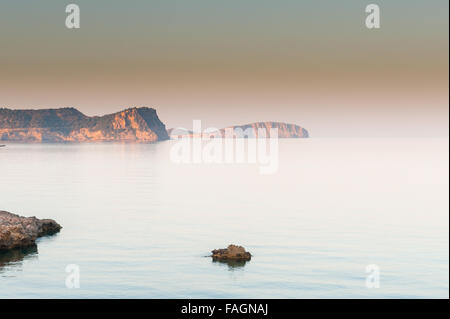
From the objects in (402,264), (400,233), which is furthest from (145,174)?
(402,264)

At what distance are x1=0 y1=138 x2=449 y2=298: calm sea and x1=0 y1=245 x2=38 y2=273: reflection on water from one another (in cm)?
7

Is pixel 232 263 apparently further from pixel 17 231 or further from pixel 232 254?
pixel 17 231

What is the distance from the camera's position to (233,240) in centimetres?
5369

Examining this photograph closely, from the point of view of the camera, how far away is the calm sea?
122 feet

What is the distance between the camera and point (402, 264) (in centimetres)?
4478

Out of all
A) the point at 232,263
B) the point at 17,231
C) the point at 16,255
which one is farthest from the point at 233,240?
the point at 16,255

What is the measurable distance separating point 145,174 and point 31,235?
88.6m

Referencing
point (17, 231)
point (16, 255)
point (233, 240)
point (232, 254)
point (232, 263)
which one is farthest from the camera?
point (233, 240)

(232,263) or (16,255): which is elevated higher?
(16,255)

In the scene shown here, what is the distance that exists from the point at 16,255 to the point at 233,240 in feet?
63.6

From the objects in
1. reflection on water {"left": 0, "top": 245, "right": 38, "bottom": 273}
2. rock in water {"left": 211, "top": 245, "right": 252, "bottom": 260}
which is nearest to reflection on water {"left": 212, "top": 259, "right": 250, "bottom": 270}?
rock in water {"left": 211, "top": 245, "right": 252, "bottom": 260}

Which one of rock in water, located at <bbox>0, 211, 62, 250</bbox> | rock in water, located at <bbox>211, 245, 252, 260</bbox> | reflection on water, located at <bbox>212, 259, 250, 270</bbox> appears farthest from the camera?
rock in water, located at <bbox>0, 211, 62, 250</bbox>

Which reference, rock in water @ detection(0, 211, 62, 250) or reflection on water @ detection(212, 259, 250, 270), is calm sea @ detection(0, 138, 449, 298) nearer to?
reflection on water @ detection(212, 259, 250, 270)
